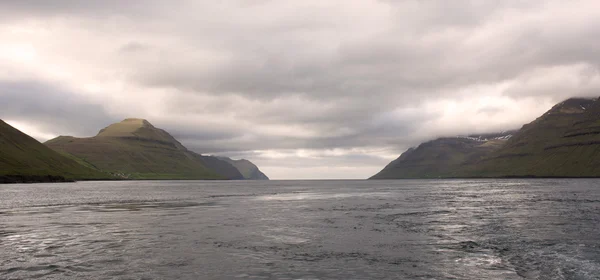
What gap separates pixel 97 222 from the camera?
4997 centimetres

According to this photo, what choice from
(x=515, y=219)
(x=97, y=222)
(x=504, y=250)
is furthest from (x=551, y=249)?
(x=97, y=222)

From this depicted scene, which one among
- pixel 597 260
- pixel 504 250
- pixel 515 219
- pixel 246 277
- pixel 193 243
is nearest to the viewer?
pixel 246 277

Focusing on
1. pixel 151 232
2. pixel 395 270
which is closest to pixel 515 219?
pixel 395 270

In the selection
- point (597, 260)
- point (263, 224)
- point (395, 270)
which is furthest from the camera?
point (263, 224)

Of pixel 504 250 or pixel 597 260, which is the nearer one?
pixel 597 260

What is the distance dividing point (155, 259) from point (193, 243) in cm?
683

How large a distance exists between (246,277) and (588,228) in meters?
38.3

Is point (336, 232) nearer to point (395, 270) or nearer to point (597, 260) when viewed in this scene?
point (395, 270)

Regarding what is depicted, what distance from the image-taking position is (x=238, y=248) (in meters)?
32.1

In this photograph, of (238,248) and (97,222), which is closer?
(238,248)

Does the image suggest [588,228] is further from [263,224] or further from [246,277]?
[246,277]

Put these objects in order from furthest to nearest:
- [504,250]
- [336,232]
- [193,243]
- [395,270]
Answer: [336,232]
[193,243]
[504,250]
[395,270]

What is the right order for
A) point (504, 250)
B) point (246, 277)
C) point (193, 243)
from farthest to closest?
point (193, 243), point (504, 250), point (246, 277)

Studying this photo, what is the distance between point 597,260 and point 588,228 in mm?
18462
